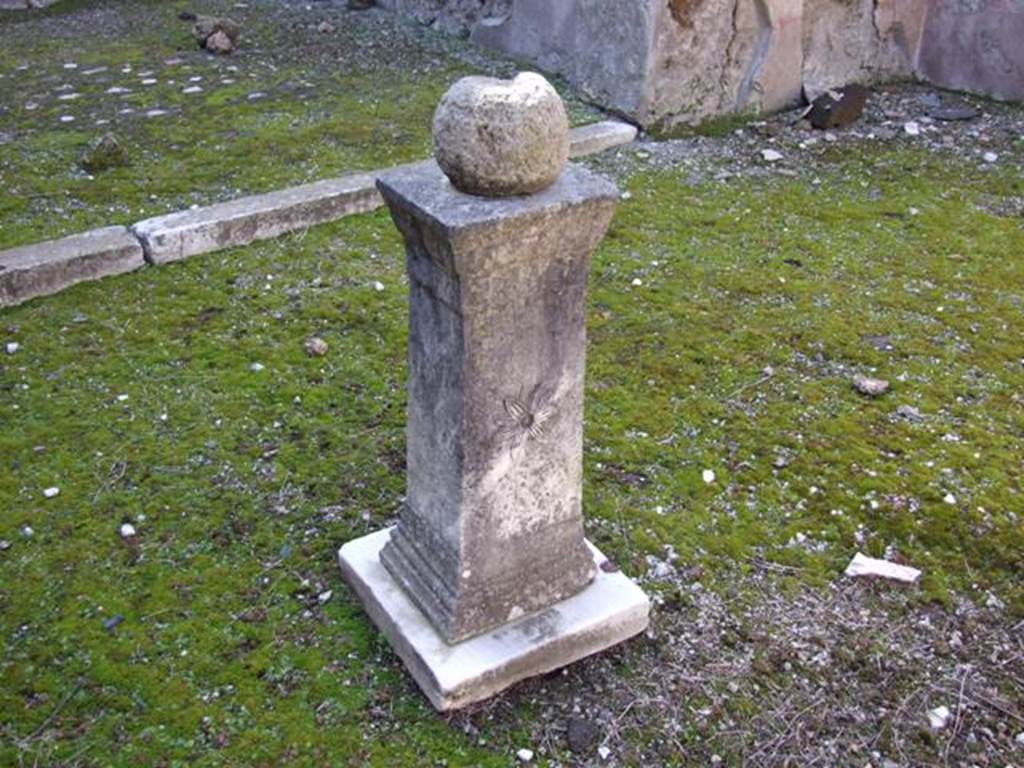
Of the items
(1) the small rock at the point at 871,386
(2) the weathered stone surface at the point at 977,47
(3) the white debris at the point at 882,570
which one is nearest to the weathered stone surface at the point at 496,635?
(3) the white debris at the point at 882,570

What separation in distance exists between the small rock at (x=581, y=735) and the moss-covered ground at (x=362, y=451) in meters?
0.05

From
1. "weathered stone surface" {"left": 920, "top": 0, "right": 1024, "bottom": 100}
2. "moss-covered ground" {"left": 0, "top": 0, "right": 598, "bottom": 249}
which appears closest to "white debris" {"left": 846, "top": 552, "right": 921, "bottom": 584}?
"moss-covered ground" {"left": 0, "top": 0, "right": 598, "bottom": 249}

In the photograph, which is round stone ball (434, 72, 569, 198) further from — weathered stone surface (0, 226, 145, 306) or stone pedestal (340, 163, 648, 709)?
weathered stone surface (0, 226, 145, 306)

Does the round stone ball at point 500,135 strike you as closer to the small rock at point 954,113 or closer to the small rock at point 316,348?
the small rock at point 316,348

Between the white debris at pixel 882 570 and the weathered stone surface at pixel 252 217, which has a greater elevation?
the weathered stone surface at pixel 252 217

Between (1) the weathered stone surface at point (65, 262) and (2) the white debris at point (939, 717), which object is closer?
(2) the white debris at point (939, 717)

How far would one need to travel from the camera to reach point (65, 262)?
15.6 ft

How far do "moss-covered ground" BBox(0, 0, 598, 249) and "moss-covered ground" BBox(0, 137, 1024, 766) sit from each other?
76 centimetres

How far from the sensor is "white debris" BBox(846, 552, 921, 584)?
3.32 meters

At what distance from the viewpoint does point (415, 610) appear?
9.68 feet

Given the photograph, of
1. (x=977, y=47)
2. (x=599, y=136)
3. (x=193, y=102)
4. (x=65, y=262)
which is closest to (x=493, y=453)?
(x=65, y=262)

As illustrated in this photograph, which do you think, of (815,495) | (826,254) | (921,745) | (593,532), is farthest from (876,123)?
(921,745)

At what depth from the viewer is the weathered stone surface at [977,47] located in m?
6.94

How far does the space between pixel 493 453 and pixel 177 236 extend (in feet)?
9.56
